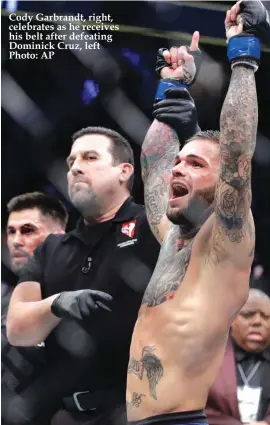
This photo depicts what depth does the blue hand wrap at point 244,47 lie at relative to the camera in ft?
5.27

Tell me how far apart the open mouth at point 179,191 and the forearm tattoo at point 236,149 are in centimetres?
18

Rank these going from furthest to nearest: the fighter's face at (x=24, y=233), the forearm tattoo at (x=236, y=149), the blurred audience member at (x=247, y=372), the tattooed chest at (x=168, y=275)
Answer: the fighter's face at (x=24, y=233)
the blurred audience member at (x=247, y=372)
the tattooed chest at (x=168, y=275)
the forearm tattoo at (x=236, y=149)

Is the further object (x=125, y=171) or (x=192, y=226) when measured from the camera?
(x=125, y=171)

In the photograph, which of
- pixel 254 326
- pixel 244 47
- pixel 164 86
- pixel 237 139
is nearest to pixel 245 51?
pixel 244 47

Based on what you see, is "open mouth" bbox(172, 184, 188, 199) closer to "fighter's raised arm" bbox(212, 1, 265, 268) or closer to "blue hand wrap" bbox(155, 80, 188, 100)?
"fighter's raised arm" bbox(212, 1, 265, 268)

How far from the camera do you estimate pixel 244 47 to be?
1608 millimetres

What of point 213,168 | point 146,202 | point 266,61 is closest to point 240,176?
point 213,168

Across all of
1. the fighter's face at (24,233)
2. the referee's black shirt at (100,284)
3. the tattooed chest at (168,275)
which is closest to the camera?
the tattooed chest at (168,275)

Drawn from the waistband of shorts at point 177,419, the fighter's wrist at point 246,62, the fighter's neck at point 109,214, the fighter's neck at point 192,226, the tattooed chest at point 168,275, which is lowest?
the waistband of shorts at point 177,419

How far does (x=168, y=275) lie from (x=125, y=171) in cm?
45

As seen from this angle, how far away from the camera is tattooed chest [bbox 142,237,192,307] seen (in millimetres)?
1710

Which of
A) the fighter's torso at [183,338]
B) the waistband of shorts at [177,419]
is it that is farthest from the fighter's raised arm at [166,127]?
the waistband of shorts at [177,419]

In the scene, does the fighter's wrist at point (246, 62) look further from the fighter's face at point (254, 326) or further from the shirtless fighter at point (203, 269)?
the fighter's face at point (254, 326)

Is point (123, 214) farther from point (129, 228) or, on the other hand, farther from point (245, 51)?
point (245, 51)
